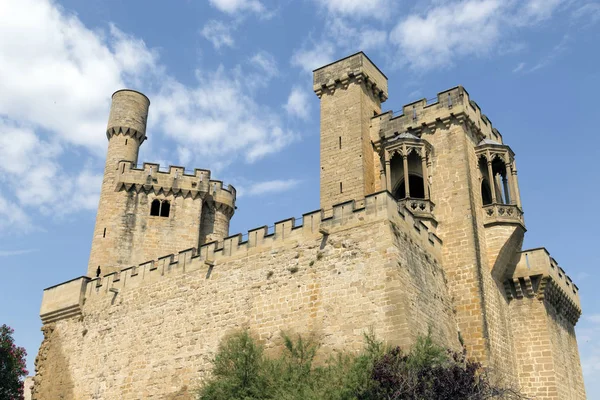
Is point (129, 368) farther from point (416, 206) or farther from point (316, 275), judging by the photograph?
point (416, 206)

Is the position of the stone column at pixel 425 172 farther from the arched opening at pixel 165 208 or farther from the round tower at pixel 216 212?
the arched opening at pixel 165 208

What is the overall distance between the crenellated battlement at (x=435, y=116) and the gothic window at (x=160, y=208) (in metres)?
12.6

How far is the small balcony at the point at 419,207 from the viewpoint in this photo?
874 inches

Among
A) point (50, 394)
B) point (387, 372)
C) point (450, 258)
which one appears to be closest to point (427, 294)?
point (450, 258)

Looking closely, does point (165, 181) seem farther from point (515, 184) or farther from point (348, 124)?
point (515, 184)

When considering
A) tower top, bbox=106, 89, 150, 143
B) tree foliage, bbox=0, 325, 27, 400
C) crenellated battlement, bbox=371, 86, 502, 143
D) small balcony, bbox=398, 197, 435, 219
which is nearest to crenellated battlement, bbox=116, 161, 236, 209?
tower top, bbox=106, 89, 150, 143

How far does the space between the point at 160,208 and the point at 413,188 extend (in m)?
13.8

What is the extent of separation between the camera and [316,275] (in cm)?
1948

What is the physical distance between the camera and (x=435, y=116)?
24.1 metres

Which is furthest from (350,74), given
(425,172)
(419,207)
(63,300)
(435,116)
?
(63,300)

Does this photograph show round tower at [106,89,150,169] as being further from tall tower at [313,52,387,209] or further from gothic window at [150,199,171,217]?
tall tower at [313,52,387,209]

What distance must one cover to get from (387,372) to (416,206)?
8.66 meters

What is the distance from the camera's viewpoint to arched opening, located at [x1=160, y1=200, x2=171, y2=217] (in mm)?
32844

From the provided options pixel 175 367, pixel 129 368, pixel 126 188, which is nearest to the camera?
pixel 175 367
